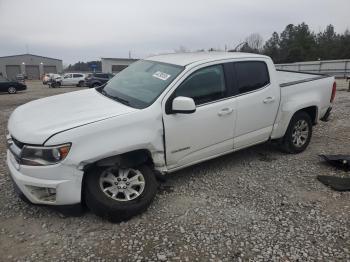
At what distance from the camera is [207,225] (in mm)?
3424

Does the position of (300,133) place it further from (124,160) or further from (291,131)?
(124,160)

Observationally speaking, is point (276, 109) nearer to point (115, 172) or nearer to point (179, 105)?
point (179, 105)

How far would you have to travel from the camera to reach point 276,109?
498cm

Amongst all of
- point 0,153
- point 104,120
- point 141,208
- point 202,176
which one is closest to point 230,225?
point 141,208

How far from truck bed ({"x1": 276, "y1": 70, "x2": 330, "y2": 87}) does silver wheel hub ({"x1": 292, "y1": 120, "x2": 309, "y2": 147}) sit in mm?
695

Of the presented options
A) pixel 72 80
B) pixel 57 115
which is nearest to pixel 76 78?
pixel 72 80

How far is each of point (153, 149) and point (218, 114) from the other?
3.45 ft

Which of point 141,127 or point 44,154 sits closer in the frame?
point 44,154

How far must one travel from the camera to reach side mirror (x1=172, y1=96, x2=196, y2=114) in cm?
361

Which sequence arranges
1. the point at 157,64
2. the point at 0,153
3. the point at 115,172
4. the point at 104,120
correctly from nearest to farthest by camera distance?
the point at 104,120
the point at 115,172
the point at 157,64
the point at 0,153

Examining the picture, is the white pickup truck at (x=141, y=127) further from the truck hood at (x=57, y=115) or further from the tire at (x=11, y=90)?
the tire at (x=11, y=90)

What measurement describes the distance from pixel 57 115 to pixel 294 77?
4404mm

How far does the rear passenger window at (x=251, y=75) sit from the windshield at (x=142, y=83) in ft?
3.27

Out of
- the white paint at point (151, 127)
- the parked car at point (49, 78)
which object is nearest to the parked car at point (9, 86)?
the parked car at point (49, 78)
